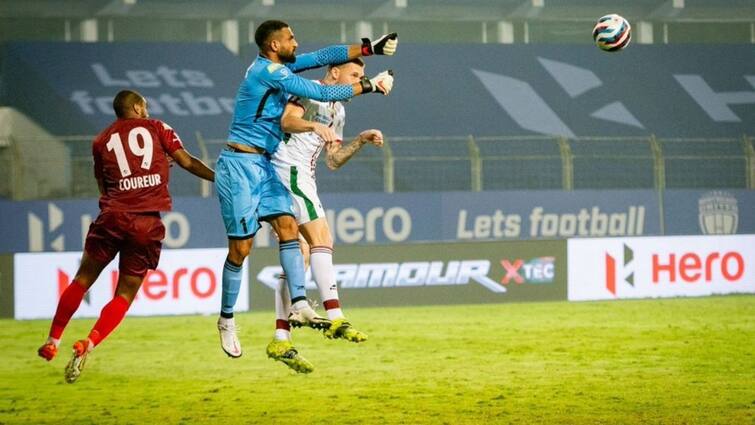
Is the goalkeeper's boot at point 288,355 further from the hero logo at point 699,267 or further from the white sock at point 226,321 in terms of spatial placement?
the hero logo at point 699,267

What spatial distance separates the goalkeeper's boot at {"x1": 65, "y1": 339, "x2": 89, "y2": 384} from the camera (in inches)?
334

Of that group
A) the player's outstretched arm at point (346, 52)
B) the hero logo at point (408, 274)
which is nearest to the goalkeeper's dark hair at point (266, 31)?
the player's outstretched arm at point (346, 52)

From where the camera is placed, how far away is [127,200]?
29.5ft

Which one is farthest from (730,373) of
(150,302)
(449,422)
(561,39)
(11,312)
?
(561,39)

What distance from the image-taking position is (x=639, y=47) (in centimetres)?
3030

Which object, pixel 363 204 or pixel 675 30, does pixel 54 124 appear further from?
pixel 675 30

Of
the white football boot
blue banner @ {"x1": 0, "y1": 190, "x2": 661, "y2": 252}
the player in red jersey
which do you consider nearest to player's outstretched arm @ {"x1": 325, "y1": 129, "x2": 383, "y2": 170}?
the player in red jersey

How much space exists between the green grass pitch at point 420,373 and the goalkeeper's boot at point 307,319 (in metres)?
0.70

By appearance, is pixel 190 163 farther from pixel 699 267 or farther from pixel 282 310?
pixel 699 267

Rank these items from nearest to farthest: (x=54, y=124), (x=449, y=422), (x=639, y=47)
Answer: (x=449, y=422)
(x=54, y=124)
(x=639, y=47)

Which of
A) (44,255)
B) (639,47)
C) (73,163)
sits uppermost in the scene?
(639,47)

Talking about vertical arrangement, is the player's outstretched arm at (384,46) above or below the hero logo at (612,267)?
above

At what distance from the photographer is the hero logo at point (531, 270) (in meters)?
19.4

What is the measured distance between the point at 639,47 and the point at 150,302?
16.8 meters
